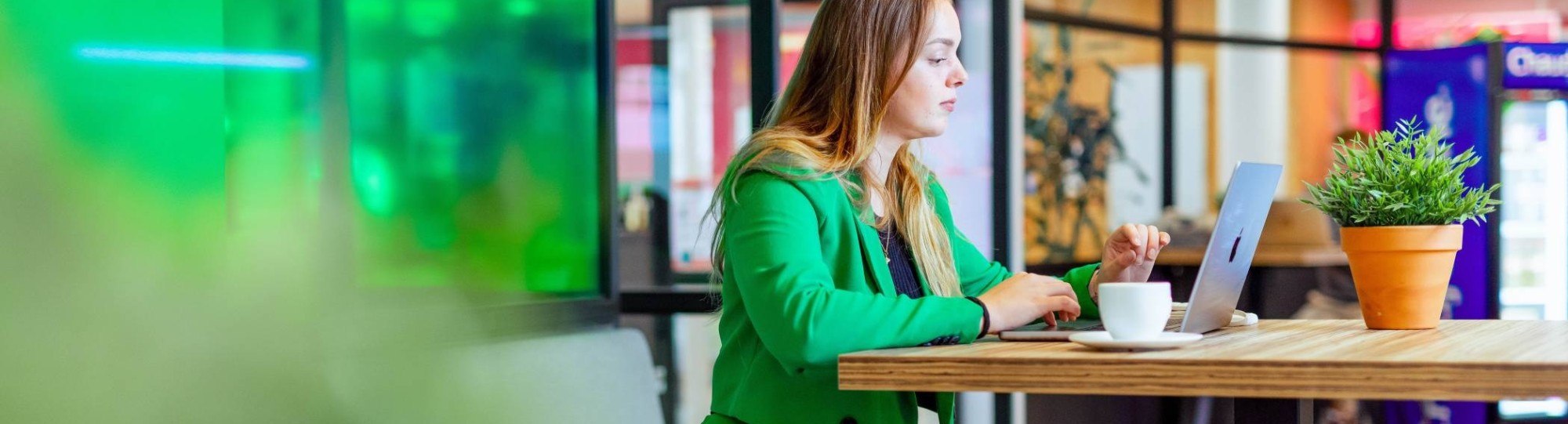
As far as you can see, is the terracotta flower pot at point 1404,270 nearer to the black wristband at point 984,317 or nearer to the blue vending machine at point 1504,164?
the black wristband at point 984,317

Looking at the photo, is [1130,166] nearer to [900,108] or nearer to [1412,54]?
[1412,54]

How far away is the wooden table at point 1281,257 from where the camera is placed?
518 centimetres

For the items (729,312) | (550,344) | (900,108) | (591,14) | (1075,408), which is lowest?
(1075,408)

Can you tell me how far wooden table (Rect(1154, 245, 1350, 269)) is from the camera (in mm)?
5180

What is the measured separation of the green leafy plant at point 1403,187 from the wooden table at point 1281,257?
11.6 ft

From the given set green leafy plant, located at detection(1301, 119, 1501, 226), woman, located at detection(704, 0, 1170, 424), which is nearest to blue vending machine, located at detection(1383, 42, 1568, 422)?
green leafy plant, located at detection(1301, 119, 1501, 226)

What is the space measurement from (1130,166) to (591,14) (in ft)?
13.2

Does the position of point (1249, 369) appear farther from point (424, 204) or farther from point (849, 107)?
point (424, 204)

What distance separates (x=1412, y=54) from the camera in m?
5.11

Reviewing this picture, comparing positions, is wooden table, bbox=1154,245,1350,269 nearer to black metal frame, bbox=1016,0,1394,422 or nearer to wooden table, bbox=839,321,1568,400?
black metal frame, bbox=1016,0,1394,422

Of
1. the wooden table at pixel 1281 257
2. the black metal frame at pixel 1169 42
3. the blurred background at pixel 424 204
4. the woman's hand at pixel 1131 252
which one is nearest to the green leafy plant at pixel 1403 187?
the woman's hand at pixel 1131 252

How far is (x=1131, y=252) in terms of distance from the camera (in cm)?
173

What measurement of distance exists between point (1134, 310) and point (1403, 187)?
474mm

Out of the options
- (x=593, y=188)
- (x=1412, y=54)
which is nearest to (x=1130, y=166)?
(x=1412, y=54)
